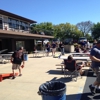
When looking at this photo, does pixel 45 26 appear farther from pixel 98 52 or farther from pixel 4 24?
pixel 98 52

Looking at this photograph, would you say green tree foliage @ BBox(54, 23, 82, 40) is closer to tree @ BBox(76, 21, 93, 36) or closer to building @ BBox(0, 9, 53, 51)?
tree @ BBox(76, 21, 93, 36)

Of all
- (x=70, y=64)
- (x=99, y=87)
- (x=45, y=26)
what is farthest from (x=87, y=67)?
(x=45, y=26)

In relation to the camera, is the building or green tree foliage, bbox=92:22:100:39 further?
green tree foliage, bbox=92:22:100:39

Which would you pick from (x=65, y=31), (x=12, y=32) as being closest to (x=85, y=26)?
(x=65, y=31)

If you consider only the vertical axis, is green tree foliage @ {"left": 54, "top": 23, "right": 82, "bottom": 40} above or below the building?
above

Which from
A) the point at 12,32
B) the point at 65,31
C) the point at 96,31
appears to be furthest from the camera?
the point at 65,31

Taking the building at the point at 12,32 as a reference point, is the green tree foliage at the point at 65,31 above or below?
above

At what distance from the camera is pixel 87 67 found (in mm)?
10305

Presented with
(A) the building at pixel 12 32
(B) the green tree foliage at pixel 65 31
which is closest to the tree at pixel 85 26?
(B) the green tree foliage at pixel 65 31

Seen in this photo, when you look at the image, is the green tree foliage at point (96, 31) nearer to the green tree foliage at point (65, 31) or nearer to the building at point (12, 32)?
the green tree foliage at point (65, 31)

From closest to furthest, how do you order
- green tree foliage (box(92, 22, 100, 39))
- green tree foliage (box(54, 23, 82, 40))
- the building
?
the building, green tree foliage (box(92, 22, 100, 39)), green tree foliage (box(54, 23, 82, 40))

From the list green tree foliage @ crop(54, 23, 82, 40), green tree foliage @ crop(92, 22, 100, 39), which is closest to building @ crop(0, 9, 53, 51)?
green tree foliage @ crop(54, 23, 82, 40)

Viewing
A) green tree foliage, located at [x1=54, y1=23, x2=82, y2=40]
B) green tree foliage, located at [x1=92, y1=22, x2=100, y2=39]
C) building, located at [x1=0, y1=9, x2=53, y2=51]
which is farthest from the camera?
green tree foliage, located at [x1=54, y1=23, x2=82, y2=40]

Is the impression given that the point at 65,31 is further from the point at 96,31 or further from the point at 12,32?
the point at 12,32
